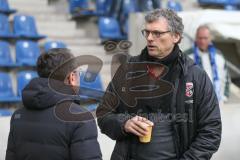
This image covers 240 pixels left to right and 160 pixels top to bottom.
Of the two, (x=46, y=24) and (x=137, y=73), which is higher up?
(x=137, y=73)

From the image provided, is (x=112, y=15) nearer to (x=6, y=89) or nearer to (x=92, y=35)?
(x=92, y=35)

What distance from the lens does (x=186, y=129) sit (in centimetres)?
235

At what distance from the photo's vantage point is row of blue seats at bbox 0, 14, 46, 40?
25.6ft

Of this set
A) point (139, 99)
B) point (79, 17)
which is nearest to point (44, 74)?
point (139, 99)

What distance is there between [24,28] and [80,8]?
5.93 feet

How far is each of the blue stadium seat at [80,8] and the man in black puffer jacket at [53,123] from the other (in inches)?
283

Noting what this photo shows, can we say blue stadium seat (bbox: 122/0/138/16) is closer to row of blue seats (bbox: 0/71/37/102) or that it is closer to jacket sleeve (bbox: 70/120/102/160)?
row of blue seats (bbox: 0/71/37/102)

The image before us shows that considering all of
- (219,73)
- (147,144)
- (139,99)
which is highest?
(139,99)

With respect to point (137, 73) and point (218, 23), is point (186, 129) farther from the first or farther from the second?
point (218, 23)

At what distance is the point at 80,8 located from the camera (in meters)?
9.59

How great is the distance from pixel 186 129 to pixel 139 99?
27 centimetres

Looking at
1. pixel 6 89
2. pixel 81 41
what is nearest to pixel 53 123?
pixel 6 89

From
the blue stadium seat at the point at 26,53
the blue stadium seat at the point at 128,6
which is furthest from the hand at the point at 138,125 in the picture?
the blue stadium seat at the point at 128,6

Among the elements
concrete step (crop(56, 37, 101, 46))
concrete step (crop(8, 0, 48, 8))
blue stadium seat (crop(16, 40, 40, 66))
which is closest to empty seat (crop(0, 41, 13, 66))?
blue stadium seat (crop(16, 40, 40, 66))
